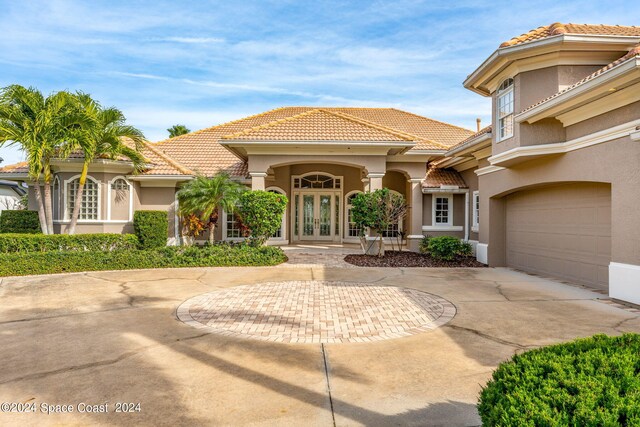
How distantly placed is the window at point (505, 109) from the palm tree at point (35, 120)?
13756mm

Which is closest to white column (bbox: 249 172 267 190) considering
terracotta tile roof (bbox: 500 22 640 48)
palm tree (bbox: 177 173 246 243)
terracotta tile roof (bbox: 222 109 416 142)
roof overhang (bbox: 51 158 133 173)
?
palm tree (bbox: 177 173 246 243)

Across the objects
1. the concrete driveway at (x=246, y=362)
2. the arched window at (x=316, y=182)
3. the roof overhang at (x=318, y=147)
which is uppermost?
the roof overhang at (x=318, y=147)

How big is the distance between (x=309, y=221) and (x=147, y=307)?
12.4 meters

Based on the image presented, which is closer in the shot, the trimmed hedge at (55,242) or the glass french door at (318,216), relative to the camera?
the trimmed hedge at (55,242)

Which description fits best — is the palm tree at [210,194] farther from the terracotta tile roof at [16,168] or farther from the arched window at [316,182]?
the terracotta tile roof at [16,168]

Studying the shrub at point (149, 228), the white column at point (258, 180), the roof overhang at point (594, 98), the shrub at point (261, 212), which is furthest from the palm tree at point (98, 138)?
the roof overhang at point (594, 98)

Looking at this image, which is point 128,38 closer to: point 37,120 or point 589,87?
point 37,120

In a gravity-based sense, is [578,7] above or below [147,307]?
above

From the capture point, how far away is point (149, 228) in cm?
1428

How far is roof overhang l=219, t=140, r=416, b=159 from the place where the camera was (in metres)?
14.0

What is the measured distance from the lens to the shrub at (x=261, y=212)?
43.9 feet

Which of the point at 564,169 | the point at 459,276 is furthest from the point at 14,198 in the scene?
the point at 564,169

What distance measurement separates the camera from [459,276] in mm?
10859

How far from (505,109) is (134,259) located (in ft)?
41.6
